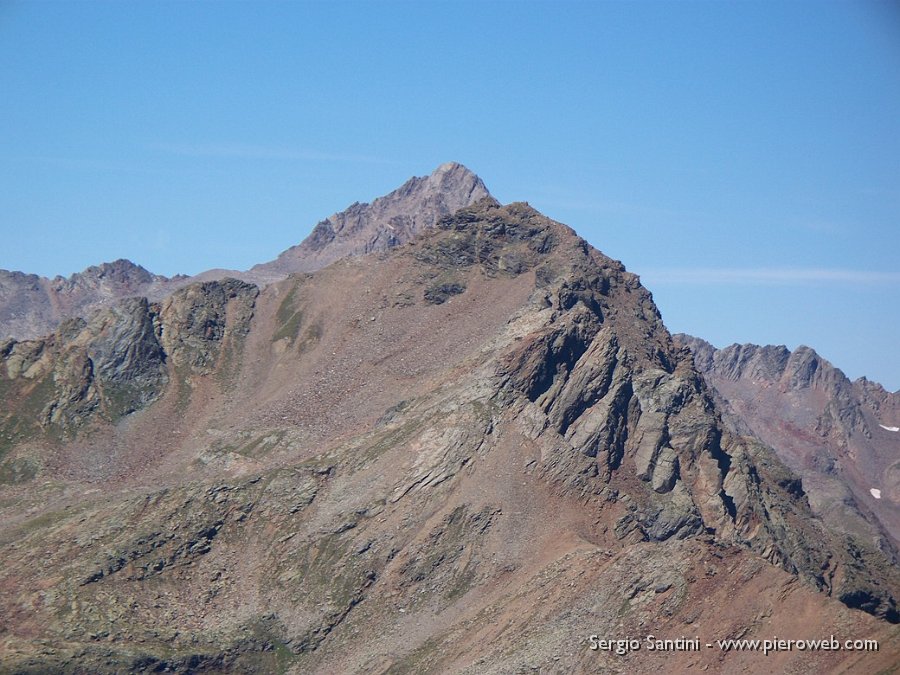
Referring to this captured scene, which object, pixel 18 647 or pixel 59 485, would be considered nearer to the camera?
pixel 18 647

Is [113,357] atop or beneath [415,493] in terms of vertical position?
atop

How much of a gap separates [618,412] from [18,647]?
62422 millimetres

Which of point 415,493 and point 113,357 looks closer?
point 415,493

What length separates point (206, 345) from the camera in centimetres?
16062

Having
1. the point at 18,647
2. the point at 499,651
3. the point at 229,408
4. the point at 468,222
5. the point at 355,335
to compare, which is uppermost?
the point at 468,222

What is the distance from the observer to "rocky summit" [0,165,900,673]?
9194 cm

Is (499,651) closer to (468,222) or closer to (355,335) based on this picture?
(355,335)

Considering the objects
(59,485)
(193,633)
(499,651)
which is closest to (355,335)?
(59,485)

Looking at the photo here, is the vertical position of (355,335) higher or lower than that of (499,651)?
higher

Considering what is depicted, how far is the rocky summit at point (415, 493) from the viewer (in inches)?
3620

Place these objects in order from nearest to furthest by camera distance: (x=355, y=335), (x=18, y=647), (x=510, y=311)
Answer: (x=18, y=647), (x=510, y=311), (x=355, y=335)

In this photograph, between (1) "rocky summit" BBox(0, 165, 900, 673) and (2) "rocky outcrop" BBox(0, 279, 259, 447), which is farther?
(2) "rocky outcrop" BBox(0, 279, 259, 447)

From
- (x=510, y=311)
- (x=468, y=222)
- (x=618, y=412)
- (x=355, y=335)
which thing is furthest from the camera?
(x=468, y=222)

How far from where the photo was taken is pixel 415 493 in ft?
370
